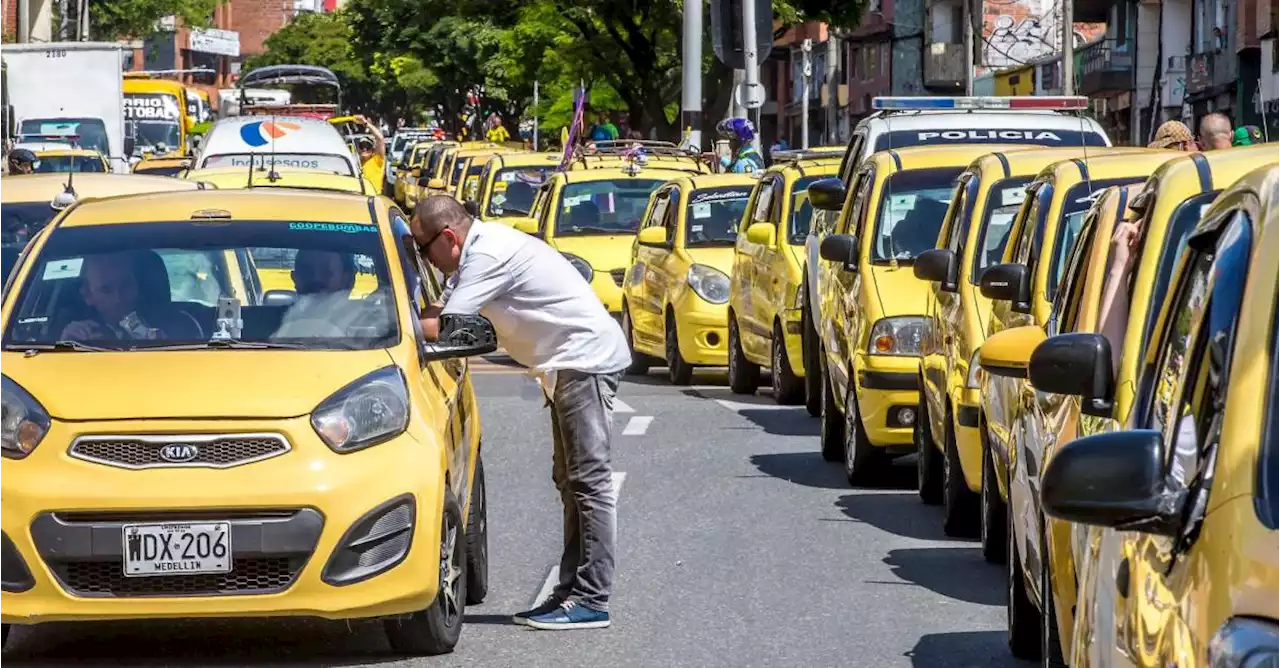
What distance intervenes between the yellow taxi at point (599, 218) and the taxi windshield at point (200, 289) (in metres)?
13.3

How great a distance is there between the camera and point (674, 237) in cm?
2069

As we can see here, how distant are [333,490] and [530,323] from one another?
136 centimetres

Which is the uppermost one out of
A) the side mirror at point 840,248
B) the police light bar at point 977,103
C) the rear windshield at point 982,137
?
the police light bar at point 977,103

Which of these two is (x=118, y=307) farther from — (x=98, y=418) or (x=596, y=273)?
(x=596, y=273)

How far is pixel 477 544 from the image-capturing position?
9508 mm

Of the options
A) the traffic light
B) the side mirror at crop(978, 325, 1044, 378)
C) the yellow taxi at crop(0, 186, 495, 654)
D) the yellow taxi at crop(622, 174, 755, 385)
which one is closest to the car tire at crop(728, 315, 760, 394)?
the yellow taxi at crop(622, 174, 755, 385)

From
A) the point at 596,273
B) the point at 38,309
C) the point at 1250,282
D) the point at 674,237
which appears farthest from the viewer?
the point at 596,273

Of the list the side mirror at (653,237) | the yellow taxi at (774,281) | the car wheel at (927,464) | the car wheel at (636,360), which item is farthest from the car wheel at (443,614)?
the car wheel at (636,360)

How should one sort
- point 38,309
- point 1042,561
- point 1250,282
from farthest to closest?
point 38,309 < point 1042,561 < point 1250,282

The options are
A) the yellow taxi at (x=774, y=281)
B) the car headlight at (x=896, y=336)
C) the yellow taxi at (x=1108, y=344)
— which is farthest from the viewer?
the yellow taxi at (x=774, y=281)

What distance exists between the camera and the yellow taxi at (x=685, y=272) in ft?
66.7

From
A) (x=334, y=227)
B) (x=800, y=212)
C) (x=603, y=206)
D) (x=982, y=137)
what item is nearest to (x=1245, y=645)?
(x=334, y=227)

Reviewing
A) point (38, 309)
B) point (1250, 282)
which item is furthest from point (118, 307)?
point (1250, 282)

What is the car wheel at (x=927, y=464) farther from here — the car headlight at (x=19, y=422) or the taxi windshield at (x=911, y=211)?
the car headlight at (x=19, y=422)
